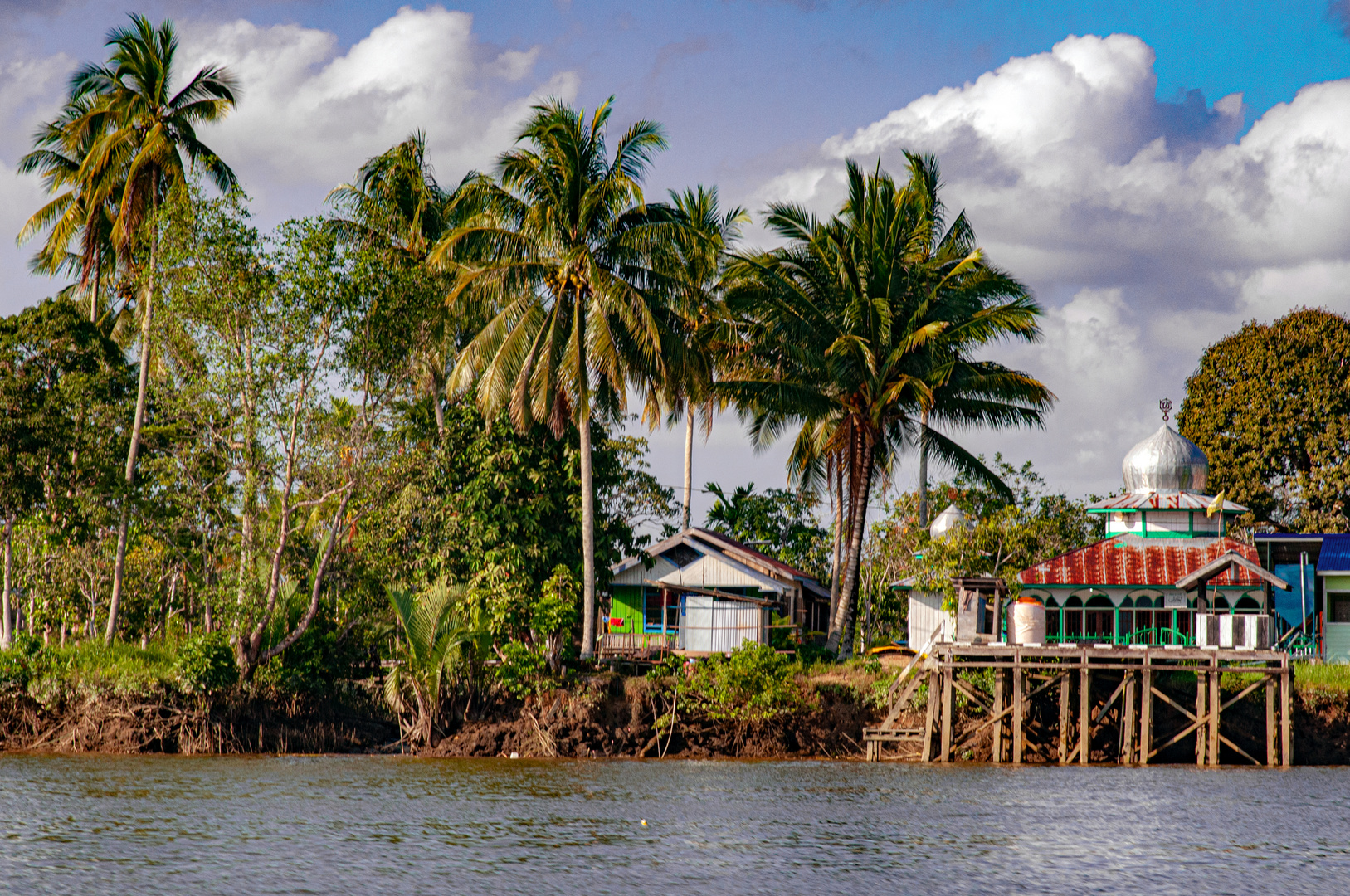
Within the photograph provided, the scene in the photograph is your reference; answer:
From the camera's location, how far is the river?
15406 mm

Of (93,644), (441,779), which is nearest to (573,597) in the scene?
(441,779)

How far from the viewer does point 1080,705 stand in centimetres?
2905

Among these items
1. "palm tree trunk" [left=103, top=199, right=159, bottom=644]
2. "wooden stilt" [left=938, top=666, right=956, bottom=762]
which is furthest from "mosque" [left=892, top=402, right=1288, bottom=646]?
"palm tree trunk" [left=103, top=199, right=159, bottom=644]

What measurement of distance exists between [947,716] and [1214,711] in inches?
217

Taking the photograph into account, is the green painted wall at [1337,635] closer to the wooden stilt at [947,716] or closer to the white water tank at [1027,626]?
the white water tank at [1027,626]

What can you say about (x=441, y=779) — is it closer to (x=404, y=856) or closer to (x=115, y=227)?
(x=404, y=856)

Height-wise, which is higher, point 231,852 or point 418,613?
point 418,613

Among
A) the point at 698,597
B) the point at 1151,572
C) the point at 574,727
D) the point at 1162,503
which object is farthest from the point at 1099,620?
the point at 574,727

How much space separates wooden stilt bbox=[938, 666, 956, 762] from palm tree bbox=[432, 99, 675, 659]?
892cm

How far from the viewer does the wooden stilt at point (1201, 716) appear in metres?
27.8

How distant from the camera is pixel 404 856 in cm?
1673

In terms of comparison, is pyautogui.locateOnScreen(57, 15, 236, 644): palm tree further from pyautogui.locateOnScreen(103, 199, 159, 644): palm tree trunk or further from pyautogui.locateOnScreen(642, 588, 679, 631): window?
pyautogui.locateOnScreen(642, 588, 679, 631): window

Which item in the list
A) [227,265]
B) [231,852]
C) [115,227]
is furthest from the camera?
[115,227]

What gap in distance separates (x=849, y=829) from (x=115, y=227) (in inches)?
987
